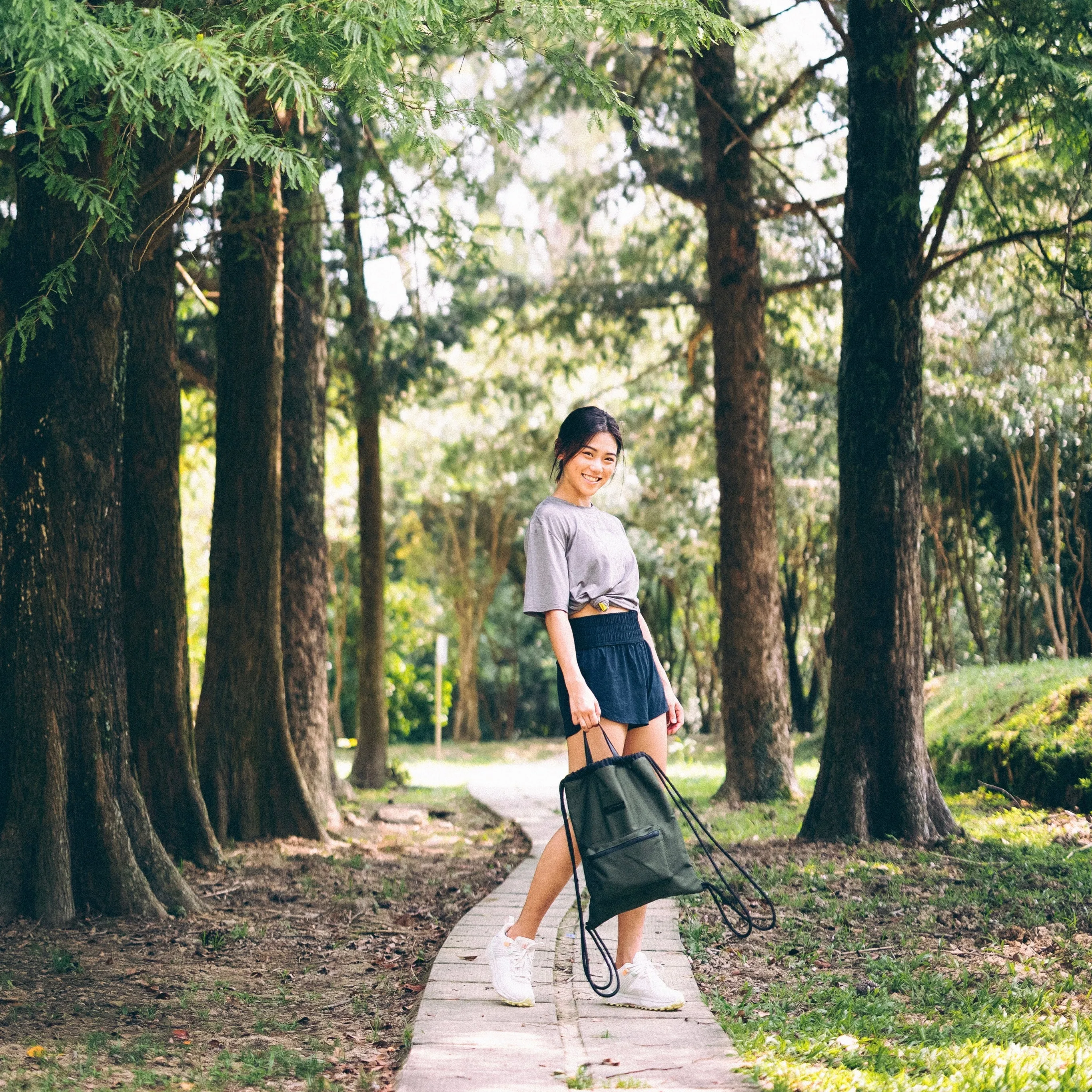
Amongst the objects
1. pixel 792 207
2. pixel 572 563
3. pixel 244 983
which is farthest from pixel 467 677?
pixel 572 563

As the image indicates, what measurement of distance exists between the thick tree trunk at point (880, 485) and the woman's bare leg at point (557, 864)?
375 cm

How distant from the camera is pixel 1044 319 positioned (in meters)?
10.1

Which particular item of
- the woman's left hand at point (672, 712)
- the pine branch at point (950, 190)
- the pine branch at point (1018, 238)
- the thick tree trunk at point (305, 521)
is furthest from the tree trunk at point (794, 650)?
the woman's left hand at point (672, 712)

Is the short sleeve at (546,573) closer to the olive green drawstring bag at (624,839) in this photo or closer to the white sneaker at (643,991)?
the olive green drawstring bag at (624,839)

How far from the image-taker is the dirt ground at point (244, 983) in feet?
11.9

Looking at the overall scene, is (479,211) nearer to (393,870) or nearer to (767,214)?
(767,214)

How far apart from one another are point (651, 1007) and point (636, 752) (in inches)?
33.6

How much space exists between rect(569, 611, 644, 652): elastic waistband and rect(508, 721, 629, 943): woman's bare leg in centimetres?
27

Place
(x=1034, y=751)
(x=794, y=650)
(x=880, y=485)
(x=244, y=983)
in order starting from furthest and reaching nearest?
(x=794, y=650) < (x=1034, y=751) < (x=880, y=485) < (x=244, y=983)

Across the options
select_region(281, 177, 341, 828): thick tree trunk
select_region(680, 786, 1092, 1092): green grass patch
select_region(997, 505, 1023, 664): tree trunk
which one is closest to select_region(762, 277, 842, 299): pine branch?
select_region(281, 177, 341, 828): thick tree trunk

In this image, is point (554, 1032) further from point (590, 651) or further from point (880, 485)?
point (880, 485)

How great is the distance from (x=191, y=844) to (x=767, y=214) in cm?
739

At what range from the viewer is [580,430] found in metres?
4.02

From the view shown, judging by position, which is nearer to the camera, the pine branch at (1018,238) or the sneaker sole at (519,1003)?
the sneaker sole at (519,1003)
